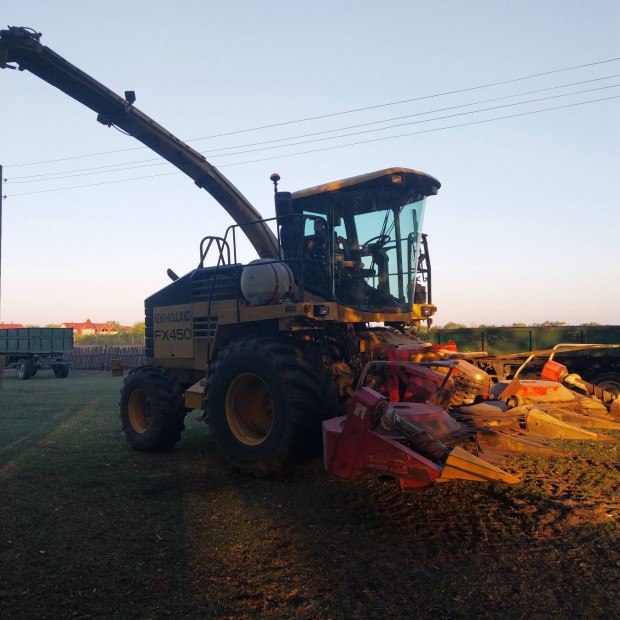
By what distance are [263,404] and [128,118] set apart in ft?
15.7

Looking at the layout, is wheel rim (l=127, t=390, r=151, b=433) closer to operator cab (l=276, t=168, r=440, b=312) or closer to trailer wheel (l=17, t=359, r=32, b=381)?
operator cab (l=276, t=168, r=440, b=312)

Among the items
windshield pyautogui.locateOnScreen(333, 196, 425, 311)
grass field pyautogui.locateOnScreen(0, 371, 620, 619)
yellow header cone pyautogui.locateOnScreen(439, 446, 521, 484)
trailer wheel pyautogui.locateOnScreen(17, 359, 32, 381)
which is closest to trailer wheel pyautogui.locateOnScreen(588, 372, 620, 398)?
grass field pyautogui.locateOnScreen(0, 371, 620, 619)

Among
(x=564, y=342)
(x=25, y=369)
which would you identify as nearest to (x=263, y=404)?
(x=564, y=342)

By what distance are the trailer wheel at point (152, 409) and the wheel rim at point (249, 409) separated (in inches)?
71.1

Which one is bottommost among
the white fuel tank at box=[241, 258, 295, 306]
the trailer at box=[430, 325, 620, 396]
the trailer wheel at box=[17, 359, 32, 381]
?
the trailer wheel at box=[17, 359, 32, 381]

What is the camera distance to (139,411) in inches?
327

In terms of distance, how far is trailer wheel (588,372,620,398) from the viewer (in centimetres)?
1198

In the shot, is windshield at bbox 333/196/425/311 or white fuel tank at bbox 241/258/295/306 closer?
white fuel tank at bbox 241/258/295/306

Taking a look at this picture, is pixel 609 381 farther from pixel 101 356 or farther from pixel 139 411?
pixel 101 356

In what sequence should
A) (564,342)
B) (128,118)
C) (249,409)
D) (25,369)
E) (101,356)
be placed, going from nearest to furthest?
1. (249,409)
2. (128,118)
3. (564,342)
4. (25,369)
5. (101,356)

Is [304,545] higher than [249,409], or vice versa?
[249,409]

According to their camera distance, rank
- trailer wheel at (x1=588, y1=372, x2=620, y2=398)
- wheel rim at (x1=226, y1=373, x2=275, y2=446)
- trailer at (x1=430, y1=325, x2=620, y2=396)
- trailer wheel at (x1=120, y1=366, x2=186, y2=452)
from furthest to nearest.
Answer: trailer at (x1=430, y1=325, x2=620, y2=396) → trailer wheel at (x1=588, y1=372, x2=620, y2=398) → trailer wheel at (x1=120, y1=366, x2=186, y2=452) → wheel rim at (x1=226, y1=373, x2=275, y2=446)

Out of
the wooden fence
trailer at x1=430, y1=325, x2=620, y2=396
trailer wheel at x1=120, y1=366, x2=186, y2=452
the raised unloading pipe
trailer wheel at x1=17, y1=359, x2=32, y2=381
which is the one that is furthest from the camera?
the wooden fence

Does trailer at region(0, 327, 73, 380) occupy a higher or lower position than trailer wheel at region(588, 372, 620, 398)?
higher
